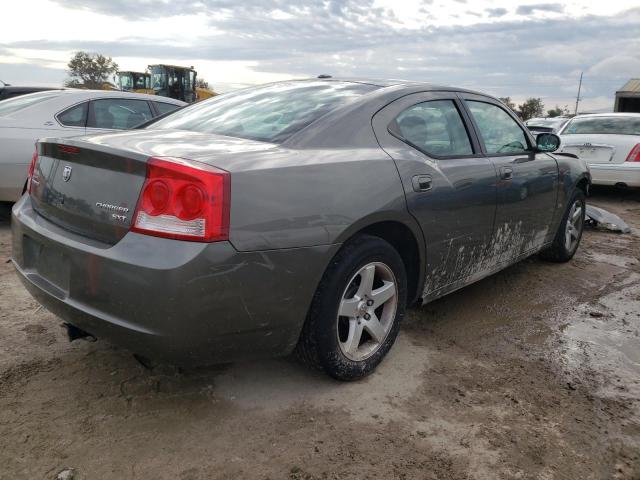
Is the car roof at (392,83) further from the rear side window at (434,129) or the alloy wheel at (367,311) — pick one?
the alloy wheel at (367,311)

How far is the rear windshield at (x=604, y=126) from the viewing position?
359 inches

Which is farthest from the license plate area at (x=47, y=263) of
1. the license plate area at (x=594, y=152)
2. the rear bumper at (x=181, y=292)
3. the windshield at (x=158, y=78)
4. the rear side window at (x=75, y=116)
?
the windshield at (x=158, y=78)

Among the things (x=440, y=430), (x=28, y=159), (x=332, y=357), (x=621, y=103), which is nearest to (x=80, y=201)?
(x=332, y=357)

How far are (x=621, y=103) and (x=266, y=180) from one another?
95.4ft

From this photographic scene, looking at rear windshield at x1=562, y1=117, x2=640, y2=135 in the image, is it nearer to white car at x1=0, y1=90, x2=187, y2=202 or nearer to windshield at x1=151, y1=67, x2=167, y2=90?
white car at x1=0, y1=90, x2=187, y2=202

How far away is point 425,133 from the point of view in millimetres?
3246

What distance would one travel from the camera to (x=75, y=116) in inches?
239

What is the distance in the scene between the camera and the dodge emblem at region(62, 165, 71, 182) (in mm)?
2480

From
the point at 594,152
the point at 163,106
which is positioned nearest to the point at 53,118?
the point at 163,106

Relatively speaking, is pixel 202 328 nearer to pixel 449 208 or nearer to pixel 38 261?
pixel 38 261

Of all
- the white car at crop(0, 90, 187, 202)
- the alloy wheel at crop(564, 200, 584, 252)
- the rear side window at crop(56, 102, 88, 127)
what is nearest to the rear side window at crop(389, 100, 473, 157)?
the alloy wheel at crop(564, 200, 584, 252)

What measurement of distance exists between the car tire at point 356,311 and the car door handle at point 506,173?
1.18 metres

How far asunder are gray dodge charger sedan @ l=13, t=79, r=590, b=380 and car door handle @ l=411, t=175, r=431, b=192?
0.01 meters

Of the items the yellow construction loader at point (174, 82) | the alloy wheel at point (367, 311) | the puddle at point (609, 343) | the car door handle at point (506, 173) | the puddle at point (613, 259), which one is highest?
the yellow construction loader at point (174, 82)
